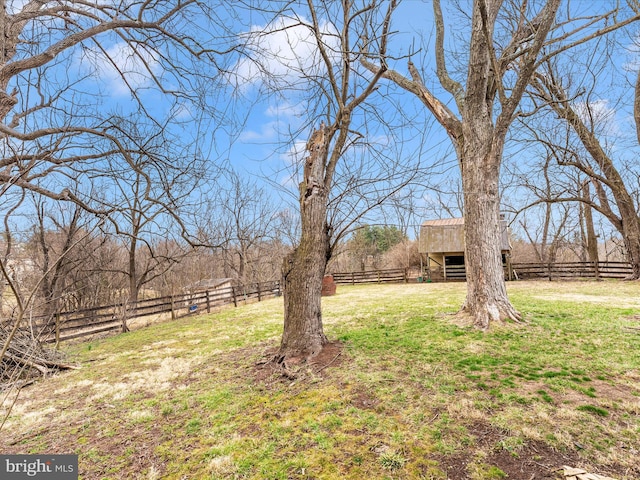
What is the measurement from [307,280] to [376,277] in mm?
16369

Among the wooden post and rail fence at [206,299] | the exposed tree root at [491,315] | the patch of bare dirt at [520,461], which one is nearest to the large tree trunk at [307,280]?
the patch of bare dirt at [520,461]

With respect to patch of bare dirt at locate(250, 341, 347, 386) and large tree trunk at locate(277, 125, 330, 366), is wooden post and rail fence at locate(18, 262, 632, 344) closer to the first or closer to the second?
patch of bare dirt at locate(250, 341, 347, 386)

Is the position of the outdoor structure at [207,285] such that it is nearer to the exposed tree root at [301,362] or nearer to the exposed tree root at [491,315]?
the exposed tree root at [301,362]

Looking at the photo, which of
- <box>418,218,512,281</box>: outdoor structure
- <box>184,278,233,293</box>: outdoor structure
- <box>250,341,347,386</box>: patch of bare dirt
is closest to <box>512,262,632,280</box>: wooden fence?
<box>418,218,512,281</box>: outdoor structure

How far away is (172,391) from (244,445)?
1744mm

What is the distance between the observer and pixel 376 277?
19.9 metres

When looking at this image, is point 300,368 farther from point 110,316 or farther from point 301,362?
point 110,316

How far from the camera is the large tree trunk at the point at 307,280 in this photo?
13.5 ft

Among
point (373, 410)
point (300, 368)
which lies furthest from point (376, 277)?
point (373, 410)

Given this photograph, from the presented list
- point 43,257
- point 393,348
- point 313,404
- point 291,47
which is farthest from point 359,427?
point 43,257

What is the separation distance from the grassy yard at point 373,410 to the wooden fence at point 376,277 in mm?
14245

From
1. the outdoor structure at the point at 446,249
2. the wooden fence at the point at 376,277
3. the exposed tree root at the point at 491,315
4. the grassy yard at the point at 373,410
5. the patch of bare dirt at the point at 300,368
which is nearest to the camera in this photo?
the grassy yard at the point at 373,410

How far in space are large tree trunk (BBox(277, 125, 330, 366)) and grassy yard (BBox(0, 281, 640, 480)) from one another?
369 millimetres

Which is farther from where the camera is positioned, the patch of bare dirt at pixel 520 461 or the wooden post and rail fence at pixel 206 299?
the wooden post and rail fence at pixel 206 299
